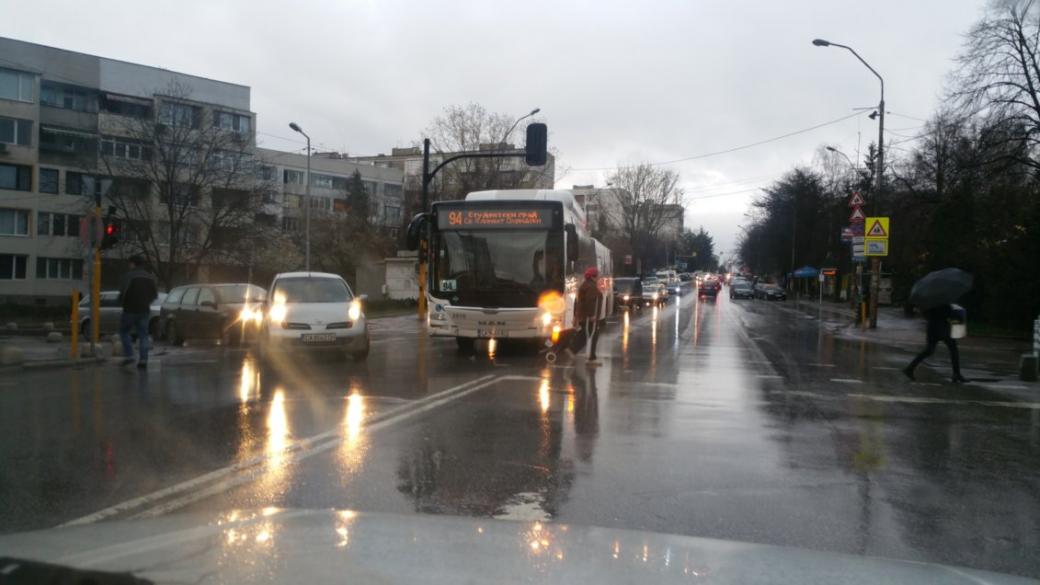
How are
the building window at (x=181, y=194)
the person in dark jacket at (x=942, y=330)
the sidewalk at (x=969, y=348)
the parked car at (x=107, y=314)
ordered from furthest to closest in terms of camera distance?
the building window at (x=181, y=194)
the parked car at (x=107, y=314)
the sidewalk at (x=969, y=348)
the person in dark jacket at (x=942, y=330)

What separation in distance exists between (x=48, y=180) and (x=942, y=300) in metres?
54.9

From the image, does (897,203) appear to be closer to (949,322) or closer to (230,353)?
(949,322)

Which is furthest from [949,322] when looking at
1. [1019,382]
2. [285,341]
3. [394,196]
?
[394,196]

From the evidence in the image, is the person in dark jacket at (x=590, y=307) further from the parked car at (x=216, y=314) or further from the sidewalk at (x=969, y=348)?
the parked car at (x=216, y=314)

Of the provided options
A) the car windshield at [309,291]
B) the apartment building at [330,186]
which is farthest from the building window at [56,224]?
the car windshield at [309,291]

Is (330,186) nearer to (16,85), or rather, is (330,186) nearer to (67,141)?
(67,141)

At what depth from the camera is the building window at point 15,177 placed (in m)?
51.8

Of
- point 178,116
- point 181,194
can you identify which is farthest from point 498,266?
point 178,116

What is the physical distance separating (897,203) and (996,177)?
19.7m

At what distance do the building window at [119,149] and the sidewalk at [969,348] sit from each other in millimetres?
37559

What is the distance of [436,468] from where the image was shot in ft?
21.8

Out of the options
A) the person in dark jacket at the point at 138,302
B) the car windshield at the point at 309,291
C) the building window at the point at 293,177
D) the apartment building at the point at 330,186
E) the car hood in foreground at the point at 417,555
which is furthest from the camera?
the building window at the point at 293,177

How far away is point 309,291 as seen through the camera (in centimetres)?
1653

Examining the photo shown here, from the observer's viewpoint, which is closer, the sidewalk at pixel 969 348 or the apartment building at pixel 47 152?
the sidewalk at pixel 969 348
